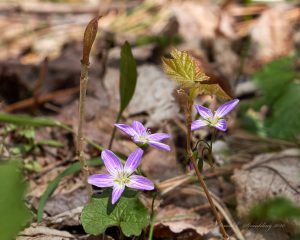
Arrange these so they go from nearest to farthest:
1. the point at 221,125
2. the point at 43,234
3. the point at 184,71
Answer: the point at 184,71 < the point at 221,125 < the point at 43,234

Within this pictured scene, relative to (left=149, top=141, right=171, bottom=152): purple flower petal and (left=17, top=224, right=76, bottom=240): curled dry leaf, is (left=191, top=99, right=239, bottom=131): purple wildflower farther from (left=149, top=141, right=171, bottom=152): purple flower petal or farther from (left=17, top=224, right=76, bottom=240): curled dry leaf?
(left=17, top=224, right=76, bottom=240): curled dry leaf


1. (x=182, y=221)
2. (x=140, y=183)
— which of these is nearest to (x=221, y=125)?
(x=140, y=183)

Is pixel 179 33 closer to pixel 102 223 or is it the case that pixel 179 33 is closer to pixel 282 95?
pixel 282 95

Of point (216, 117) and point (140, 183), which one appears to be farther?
point (216, 117)

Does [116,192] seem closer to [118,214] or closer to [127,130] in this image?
[118,214]

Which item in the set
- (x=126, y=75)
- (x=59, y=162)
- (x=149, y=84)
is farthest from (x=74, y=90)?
(x=126, y=75)

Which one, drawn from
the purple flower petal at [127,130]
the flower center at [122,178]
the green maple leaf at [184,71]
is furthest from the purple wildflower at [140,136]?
the green maple leaf at [184,71]

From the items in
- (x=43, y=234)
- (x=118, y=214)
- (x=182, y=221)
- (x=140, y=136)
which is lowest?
(x=182, y=221)
